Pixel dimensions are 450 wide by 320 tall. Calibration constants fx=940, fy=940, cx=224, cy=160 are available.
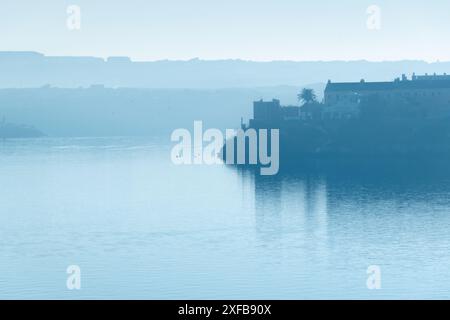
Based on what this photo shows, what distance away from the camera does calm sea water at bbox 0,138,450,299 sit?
41.9 m

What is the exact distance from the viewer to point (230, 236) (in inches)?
2249

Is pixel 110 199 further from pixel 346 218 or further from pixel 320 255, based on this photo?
pixel 320 255

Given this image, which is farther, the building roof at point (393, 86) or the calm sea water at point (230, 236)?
the building roof at point (393, 86)

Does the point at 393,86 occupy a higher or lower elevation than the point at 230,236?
higher

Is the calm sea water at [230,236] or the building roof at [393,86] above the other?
the building roof at [393,86]

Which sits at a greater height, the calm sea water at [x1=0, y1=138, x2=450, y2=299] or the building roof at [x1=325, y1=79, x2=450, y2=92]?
the building roof at [x1=325, y1=79, x2=450, y2=92]

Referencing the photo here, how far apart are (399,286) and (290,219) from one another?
923 inches

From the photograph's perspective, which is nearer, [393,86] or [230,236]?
[230,236]

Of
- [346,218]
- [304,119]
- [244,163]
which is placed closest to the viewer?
[346,218]

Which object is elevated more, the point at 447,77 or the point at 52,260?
the point at 447,77

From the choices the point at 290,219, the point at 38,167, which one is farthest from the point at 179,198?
the point at 38,167

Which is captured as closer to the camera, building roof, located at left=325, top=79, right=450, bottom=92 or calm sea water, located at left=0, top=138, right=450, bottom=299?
calm sea water, located at left=0, top=138, right=450, bottom=299

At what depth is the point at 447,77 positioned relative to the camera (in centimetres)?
14600

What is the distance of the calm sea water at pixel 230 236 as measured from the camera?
137 ft
